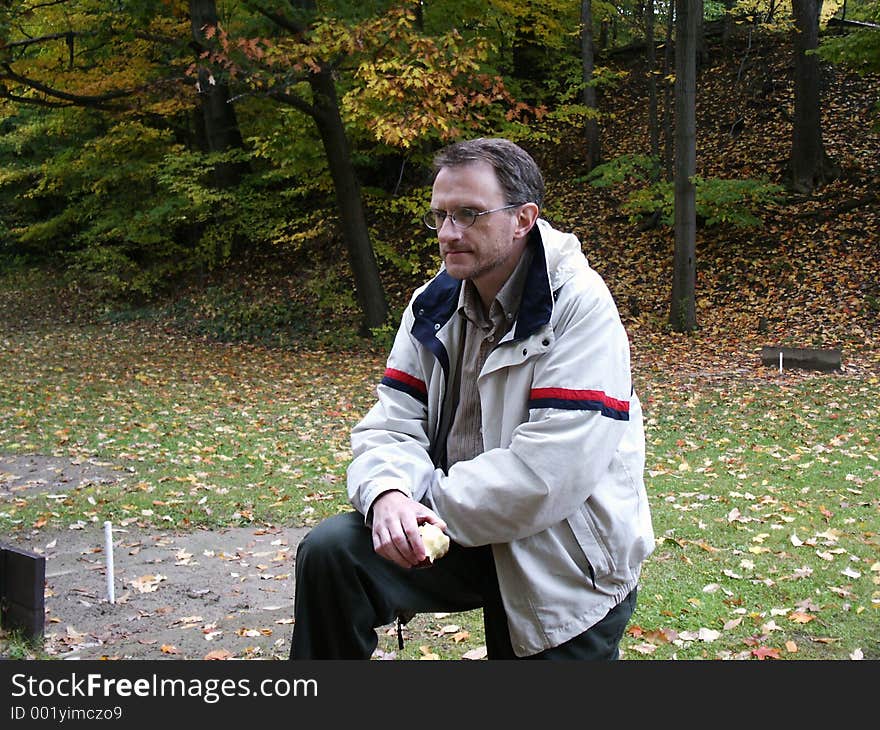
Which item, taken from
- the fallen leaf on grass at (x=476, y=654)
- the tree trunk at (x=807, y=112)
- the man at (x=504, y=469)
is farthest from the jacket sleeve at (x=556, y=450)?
the tree trunk at (x=807, y=112)

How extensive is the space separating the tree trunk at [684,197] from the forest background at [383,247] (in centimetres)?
13

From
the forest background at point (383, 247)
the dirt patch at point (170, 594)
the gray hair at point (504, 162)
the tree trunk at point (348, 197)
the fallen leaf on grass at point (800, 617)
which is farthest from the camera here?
the tree trunk at point (348, 197)

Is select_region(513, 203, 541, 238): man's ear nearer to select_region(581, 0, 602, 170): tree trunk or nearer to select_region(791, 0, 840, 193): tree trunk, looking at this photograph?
select_region(791, 0, 840, 193): tree trunk

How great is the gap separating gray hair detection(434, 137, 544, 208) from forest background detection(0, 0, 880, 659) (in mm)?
2492

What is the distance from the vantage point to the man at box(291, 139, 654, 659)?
8.30 ft

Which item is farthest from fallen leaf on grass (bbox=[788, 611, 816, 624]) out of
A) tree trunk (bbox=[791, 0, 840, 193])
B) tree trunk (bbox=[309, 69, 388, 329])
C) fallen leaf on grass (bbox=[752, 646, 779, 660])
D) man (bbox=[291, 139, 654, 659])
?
tree trunk (bbox=[791, 0, 840, 193])

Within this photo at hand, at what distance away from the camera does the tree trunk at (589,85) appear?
2084cm

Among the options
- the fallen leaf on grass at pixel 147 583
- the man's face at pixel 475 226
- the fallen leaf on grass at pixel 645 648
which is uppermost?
the man's face at pixel 475 226

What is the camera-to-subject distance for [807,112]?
1800 cm

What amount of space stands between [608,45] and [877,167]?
13.3 metres

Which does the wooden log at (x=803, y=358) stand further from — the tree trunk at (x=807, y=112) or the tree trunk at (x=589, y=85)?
the tree trunk at (x=589, y=85)

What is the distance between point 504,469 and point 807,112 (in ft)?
58.1

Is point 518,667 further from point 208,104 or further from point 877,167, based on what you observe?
point 208,104

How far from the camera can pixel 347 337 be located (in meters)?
17.5
